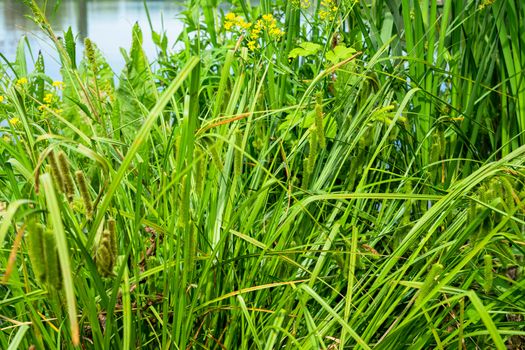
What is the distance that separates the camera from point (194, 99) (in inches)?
42.3

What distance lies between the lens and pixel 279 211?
1.47 metres

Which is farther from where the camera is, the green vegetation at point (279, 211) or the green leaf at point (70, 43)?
the green leaf at point (70, 43)

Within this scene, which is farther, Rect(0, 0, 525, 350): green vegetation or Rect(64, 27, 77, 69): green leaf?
Rect(64, 27, 77, 69): green leaf

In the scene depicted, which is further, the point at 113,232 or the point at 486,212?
the point at 486,212

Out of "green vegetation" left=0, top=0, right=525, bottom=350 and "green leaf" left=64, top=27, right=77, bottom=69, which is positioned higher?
"green leaf" left=64, top=27, right=77, bottom=69

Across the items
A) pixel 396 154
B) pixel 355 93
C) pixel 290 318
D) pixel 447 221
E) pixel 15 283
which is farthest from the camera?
pixel 396 154

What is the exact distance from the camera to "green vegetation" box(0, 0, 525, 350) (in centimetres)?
115

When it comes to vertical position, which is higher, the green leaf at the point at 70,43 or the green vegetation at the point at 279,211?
the green leaf at the point at 70,43

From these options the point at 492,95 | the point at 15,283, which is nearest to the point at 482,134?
the point at 492,95

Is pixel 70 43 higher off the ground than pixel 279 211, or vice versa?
pixel 70 43

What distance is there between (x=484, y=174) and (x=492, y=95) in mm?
1189

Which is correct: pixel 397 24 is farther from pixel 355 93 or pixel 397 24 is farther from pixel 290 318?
pixel 290 318

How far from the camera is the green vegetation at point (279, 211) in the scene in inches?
45.2

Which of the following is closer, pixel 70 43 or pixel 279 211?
pixel 279 211
